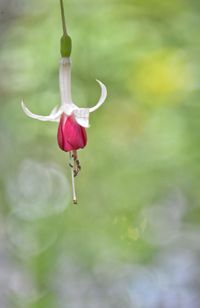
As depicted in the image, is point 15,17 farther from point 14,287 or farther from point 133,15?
point 14,287

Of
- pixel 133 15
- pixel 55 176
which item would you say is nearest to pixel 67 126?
pixel 133 15

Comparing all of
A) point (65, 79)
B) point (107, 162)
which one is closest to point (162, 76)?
point (107, 162)

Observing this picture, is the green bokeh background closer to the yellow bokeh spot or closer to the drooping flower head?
the yellow bokeh spot

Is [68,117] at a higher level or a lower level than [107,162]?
lower

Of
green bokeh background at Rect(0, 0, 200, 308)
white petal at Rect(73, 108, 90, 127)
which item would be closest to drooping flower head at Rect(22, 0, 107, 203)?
white petal at Rect(73, 108, 90, 127)

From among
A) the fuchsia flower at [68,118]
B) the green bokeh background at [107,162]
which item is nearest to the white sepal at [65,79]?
the fuchsia flower at [68,118]

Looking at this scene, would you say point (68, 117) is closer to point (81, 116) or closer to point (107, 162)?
point (81, 116)
